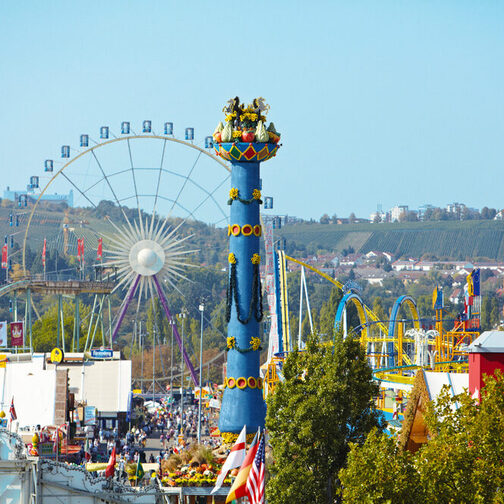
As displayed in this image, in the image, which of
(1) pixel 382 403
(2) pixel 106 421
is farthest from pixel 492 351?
(2) pixel 106 421

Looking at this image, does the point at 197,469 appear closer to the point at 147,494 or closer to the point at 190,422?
the point at 147,494

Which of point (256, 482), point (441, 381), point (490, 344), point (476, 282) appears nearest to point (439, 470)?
point (256, 482)

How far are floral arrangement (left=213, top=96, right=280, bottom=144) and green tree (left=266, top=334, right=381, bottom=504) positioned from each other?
14.3 m

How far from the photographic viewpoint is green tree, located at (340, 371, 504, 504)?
2862 centimetres

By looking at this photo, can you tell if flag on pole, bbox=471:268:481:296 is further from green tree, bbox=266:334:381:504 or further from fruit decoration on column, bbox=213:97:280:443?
green tree, bbox=266:334:381:504

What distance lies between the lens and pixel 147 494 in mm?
42812

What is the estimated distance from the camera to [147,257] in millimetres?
92688

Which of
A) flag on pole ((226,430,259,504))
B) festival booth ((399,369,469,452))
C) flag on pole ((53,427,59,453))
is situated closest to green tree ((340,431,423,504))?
flag on pole ((226,430,259,504))

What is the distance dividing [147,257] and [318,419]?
56701 mm

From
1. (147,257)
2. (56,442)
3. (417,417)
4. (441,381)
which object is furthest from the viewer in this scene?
(147,257)

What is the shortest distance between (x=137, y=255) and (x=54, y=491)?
53.7 meters

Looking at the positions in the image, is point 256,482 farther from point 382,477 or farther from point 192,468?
point 192,468

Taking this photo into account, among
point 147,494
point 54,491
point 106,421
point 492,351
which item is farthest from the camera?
point 106,421

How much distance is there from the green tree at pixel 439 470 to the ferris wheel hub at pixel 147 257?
208ft
